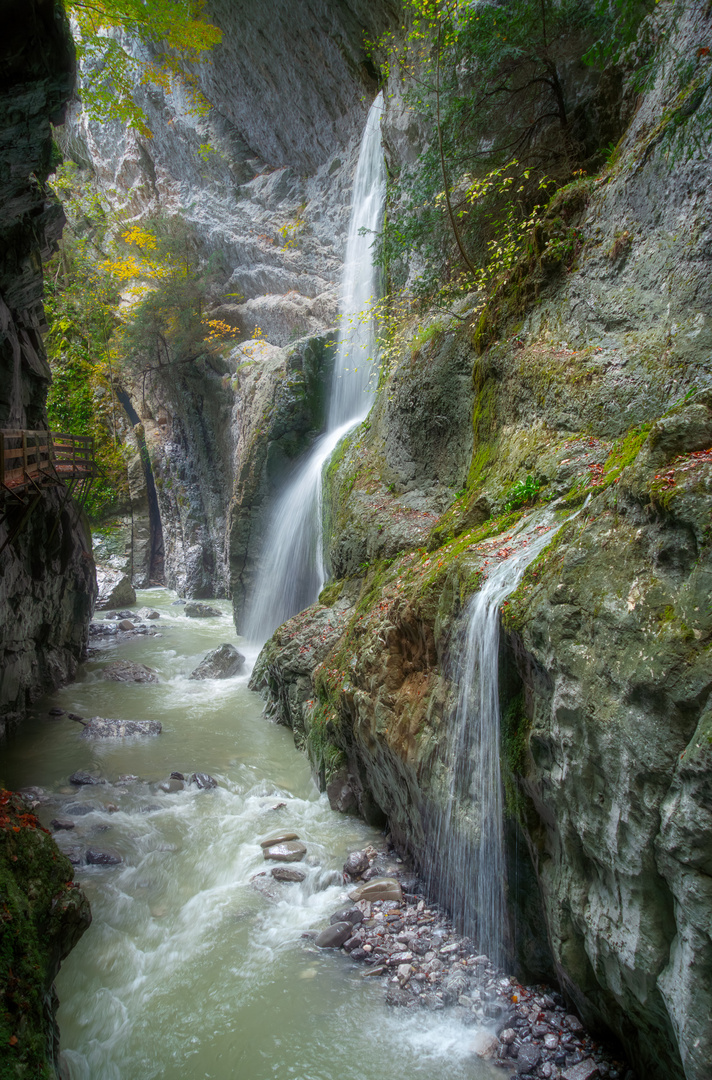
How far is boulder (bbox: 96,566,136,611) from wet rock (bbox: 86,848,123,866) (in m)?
15.9

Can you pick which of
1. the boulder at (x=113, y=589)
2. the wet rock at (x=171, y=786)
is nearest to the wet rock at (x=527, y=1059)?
the wet rock at (x=171, y=786)

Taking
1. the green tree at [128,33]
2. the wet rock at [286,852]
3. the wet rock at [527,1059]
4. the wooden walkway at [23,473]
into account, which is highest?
the green tree at [128,33]

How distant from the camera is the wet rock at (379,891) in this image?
565 centimetres

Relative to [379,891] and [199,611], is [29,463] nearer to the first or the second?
[379,891]

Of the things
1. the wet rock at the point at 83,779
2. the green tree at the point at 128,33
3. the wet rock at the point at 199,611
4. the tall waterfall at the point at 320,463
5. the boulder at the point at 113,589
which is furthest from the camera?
the boulder at the point at 113,589

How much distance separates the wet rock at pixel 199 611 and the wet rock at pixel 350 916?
16014mm

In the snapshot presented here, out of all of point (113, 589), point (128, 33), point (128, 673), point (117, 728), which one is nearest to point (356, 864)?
point (117, 728)

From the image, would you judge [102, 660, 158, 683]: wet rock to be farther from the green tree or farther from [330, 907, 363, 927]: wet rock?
the green tree

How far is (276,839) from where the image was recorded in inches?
270

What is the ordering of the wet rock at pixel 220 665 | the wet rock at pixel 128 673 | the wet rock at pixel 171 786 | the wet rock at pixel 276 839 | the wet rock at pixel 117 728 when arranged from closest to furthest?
the wet rock at pixel 276 839, the wet rock at pixel 171 786, the wet rock at pixel 117 728, the wet rock at pixel 128 673, the wet rock at pixel 220 665

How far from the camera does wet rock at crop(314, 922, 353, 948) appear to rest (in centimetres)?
520

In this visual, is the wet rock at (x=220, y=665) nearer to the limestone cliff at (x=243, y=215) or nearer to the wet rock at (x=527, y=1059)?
the limestone cliff at (x=243, y=215)

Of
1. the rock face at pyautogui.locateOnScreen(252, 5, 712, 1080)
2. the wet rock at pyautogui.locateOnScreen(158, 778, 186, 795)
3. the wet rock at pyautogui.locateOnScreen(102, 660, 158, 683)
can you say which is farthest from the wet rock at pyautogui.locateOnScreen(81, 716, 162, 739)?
the wet rock at pyautogui.locateOnScreen(102, 660, 158, 683)

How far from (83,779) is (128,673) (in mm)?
5374
